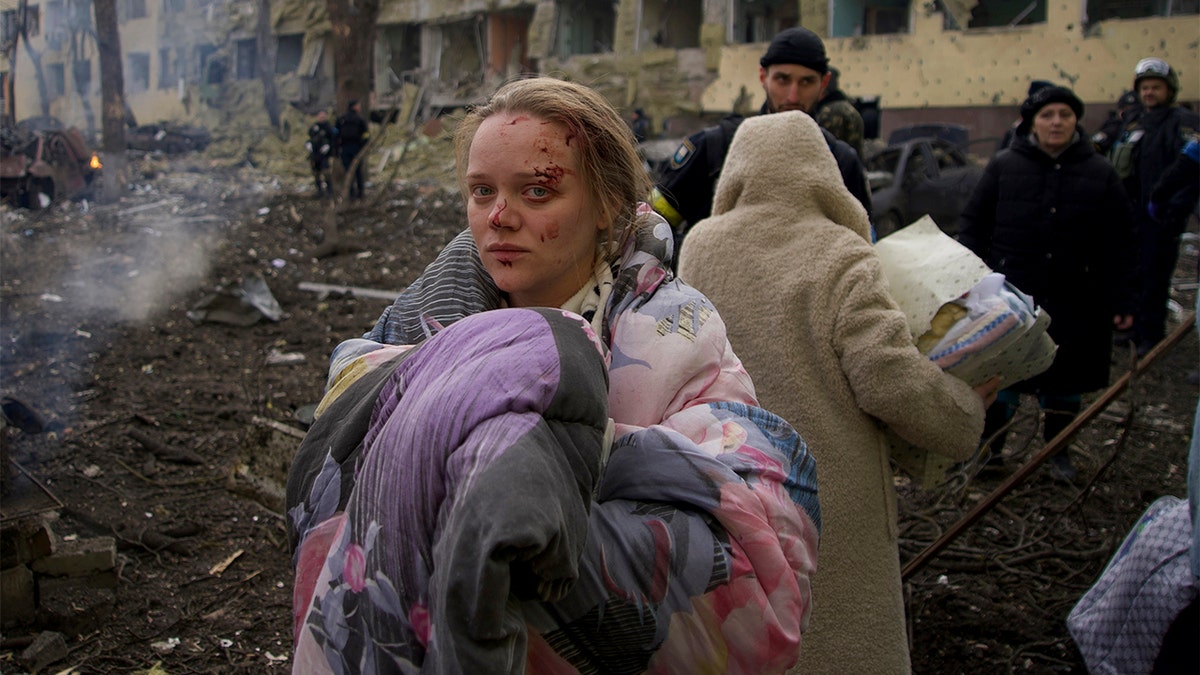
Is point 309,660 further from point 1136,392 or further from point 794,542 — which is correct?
point 1136,392

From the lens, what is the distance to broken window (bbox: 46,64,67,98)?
16.8 metres

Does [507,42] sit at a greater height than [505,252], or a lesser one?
greater

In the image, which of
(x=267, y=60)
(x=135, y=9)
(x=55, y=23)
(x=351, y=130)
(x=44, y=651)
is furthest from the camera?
(x=267, y=60)

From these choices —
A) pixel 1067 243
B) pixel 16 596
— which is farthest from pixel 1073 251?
pixel 16 596

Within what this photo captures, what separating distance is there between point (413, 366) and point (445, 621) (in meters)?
0.34

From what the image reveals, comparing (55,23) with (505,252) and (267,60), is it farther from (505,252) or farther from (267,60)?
(267,60)

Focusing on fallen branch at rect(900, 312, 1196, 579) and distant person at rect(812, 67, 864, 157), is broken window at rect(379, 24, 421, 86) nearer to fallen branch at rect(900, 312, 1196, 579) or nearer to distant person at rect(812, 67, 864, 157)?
distant person at rect(812, 67, 864, 157)

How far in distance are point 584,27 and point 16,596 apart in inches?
1220

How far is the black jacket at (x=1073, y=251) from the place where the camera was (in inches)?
167

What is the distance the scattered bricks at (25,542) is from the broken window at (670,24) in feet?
88.3

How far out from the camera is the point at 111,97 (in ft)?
60.6

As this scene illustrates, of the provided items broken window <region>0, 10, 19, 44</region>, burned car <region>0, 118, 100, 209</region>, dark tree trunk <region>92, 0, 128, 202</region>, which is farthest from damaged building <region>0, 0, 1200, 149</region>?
burned car <region>0, 118, 100, 209</region>

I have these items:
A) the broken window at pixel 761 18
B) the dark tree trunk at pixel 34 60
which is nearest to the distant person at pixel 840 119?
the dark tree trunk at pixel 34 60

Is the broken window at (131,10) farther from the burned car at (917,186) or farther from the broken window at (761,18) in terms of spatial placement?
the burned car at (917,186)
